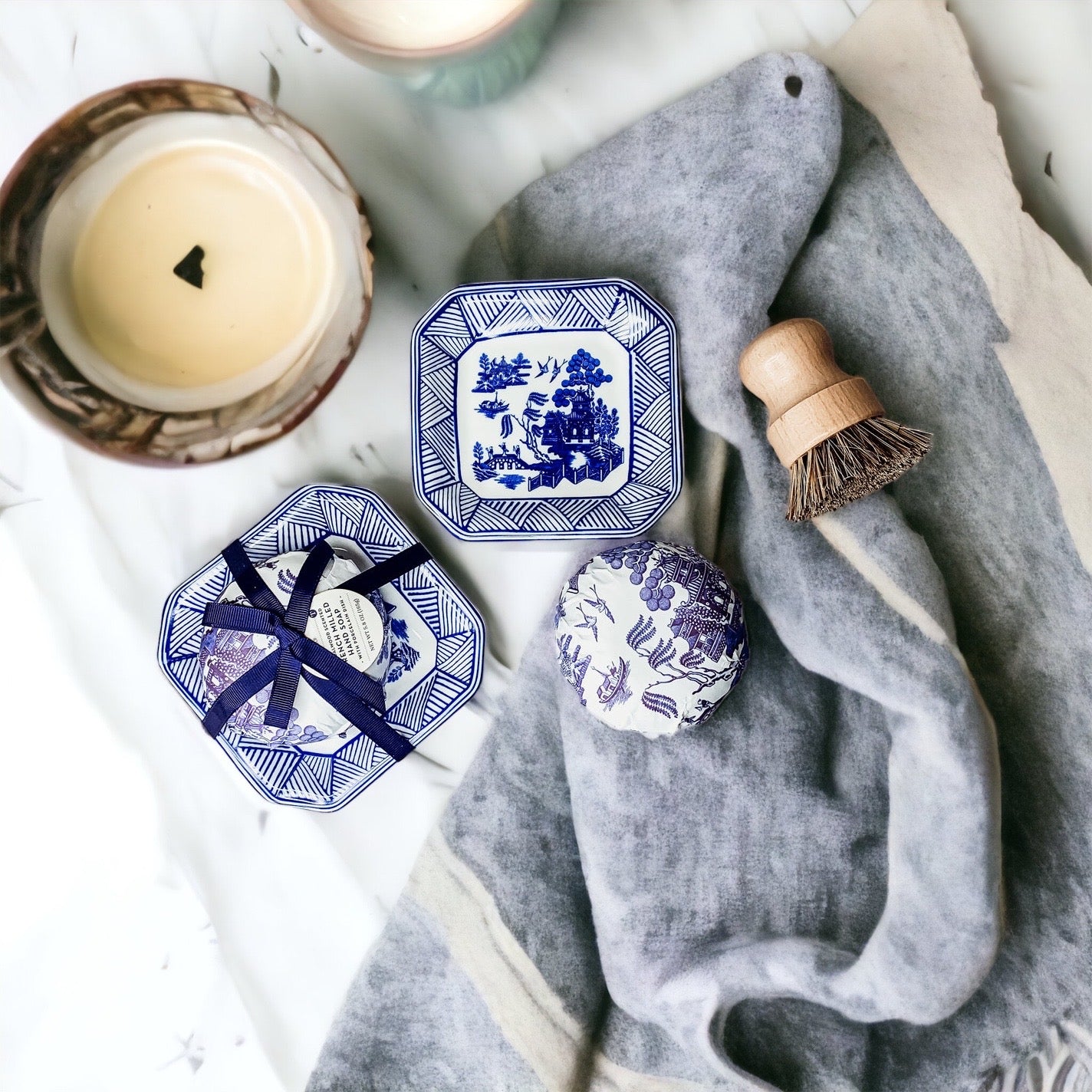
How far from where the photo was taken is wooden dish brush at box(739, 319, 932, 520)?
0.39m

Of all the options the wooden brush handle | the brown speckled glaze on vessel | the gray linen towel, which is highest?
the brown speckled glaze on vessel

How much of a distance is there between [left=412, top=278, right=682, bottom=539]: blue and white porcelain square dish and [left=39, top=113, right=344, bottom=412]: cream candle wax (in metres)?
0.07

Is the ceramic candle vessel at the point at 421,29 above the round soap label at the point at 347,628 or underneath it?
above

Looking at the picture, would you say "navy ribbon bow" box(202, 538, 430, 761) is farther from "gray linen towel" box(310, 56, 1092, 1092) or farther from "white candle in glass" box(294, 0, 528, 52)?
"white candle in glass" box(294, 0, 528, 52)

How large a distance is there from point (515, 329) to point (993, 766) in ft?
1.06

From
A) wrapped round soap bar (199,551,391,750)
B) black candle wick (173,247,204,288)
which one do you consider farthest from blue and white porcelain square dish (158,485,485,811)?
black candle wick (173,247,204,288)

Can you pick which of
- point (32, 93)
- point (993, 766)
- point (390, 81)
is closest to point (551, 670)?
point (993, 766)

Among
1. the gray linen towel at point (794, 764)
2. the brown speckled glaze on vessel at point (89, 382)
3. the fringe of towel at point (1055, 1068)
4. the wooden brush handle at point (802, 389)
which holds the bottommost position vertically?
the fringe of towel at point (1055, 1068)

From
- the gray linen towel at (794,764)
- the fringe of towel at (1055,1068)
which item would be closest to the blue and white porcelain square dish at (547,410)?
the gray linen towel at (794,764)

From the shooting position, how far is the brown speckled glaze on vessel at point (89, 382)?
1.37 feet

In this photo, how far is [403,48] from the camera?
0.39 m

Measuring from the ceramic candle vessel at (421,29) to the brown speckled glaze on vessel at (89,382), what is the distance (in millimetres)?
48

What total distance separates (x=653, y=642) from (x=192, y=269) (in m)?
0.30

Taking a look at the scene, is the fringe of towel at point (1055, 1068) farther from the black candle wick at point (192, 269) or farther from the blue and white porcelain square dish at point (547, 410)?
the black candle wick at point (192, 269)
